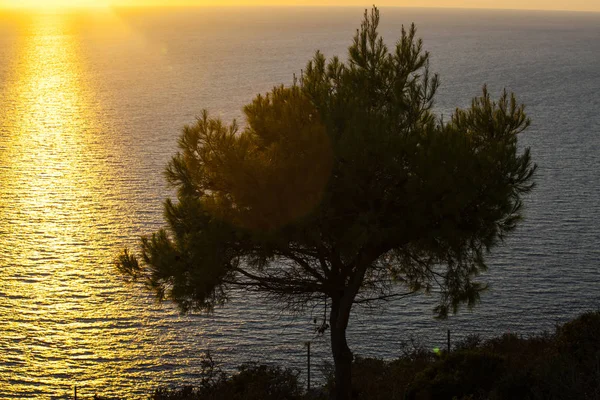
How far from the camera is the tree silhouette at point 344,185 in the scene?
22609 mm

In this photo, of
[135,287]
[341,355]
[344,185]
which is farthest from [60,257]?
[344,185]

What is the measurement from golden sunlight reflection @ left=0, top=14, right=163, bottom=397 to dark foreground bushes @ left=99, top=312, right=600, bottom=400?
16821mm

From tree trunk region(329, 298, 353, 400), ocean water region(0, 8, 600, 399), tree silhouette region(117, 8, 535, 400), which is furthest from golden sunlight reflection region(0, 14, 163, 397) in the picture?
tree silhouette region(117, 8, 535, 400)

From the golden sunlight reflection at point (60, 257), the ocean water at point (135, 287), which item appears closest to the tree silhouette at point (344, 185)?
the ocean water at point (135, 287)

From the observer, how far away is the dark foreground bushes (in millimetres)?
19734

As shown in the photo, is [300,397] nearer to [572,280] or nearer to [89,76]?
[572,280]

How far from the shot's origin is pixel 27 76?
18600cm

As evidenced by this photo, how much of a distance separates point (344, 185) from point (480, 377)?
22.0ft

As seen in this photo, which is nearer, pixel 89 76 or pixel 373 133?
pixel 373 133

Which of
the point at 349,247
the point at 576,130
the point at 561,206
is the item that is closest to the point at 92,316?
the point at 349,247

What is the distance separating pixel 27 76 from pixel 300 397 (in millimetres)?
175001

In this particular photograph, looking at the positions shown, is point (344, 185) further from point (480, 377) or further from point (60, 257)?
point (60, 257)

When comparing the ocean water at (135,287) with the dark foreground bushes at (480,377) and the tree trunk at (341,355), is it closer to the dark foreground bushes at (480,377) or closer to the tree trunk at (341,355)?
the dark foreground bushes at (480,377)

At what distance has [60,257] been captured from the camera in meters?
61.8
